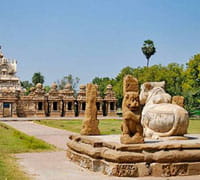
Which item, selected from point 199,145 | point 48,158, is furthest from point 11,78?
point 199,145

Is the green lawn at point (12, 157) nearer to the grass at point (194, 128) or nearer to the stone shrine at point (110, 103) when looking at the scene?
the grass at point (194, 128)

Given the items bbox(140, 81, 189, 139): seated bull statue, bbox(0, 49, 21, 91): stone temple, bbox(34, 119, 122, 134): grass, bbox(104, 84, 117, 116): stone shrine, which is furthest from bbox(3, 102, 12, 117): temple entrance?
bbox(140, 81, 189, 139): seated bull statue

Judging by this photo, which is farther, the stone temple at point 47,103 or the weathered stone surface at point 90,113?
the stone temple at point 47,103

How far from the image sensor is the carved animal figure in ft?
32.0

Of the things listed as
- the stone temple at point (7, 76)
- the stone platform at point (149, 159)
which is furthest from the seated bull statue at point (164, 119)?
the stone temple at point (7, 76)

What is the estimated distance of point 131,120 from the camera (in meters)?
9.77

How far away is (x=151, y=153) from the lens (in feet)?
31.3

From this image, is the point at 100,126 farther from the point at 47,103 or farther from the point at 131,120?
the point at 47,103

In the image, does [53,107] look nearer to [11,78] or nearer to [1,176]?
[11,78]

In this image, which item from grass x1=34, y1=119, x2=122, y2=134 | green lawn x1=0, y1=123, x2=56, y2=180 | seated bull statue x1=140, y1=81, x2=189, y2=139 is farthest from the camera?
grass x1=34, y1=119, x2=122, y2=134

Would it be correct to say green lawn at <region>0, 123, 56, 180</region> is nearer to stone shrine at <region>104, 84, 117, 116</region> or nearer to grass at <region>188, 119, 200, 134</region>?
grass at <region>188, 119, 200, 134</region>

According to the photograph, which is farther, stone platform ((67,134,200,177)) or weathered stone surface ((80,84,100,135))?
weathered stone surface ((80,84,100,135))

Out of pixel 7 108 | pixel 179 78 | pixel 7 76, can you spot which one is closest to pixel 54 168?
pixel 7 108

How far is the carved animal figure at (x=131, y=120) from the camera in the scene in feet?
32.0
